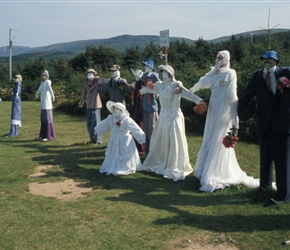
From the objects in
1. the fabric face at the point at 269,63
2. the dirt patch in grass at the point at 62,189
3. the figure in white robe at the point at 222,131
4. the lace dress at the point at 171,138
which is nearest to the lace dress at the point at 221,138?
the figure in white robe at the point at 222,131

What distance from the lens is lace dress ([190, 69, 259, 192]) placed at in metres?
6.57

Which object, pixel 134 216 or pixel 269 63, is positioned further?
pixel 269 63

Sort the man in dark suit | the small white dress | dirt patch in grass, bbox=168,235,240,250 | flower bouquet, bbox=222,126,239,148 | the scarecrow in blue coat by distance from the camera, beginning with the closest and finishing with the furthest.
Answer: dirt patch in grass, bbox=168,235,240,250
the man in dark suit
flower bouquet, bbox=222,126,239,148
the small white dress
the scarecrow in blue coat

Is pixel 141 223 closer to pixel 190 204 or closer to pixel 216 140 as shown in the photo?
pixel 190 204

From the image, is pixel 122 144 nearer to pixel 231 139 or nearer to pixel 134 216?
pixel 231 139

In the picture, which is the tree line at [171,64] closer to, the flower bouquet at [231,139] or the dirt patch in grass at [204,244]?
the flower bouquet at [231,139]

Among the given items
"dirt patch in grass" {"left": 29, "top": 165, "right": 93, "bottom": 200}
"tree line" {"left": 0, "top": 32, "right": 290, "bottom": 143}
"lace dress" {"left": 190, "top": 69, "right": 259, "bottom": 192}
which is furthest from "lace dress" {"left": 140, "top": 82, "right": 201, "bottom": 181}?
"tree line" {"left": 0, "top": 32, "right": 290, "bottom": 143}

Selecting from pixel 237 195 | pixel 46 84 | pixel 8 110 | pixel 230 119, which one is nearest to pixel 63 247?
pixel 237 195

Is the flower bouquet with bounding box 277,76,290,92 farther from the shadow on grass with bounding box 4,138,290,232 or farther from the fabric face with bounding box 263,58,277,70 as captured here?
the shadow on grass with bounding box 4,138,290,232

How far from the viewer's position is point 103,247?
454 cm

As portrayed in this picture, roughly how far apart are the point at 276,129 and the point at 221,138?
3.97 ft

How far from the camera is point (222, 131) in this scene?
664 centimetres

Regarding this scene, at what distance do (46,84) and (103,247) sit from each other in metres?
8.16

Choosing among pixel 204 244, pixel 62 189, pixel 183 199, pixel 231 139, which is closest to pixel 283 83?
pixel 231 139
